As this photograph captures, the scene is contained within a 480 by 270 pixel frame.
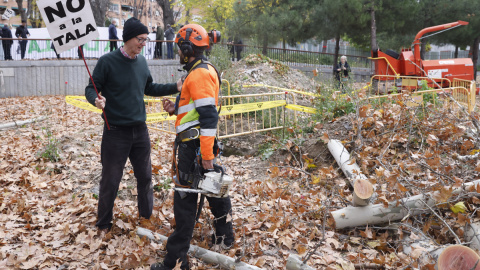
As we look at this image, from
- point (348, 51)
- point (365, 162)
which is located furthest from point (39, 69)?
point (348, 51)

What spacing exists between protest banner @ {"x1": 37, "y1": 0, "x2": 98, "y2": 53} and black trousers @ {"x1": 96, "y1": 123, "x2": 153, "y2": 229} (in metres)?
0.94

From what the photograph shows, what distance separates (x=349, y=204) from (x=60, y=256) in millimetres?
3029

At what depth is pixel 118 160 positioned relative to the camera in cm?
429

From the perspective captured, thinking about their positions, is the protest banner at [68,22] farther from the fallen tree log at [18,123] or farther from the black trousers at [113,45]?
the black trousers at [113,45]

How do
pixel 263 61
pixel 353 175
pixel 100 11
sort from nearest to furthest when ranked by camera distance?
pixel 353 175 → pixel 263 61 → pixel 100 11

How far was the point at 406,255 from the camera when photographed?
374 cm

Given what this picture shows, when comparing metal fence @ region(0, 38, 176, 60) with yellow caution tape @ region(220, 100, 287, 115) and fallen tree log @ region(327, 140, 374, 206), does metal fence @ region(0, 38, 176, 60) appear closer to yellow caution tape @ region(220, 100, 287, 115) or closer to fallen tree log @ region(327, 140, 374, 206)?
yellow caution tape @ region(220, 100, 287, 115)

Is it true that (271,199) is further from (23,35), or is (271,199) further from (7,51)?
(23,35)

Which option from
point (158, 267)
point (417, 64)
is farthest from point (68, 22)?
point (417, 64)

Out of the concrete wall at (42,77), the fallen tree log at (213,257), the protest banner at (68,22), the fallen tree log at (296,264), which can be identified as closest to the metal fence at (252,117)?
the protest banner at (68,22)

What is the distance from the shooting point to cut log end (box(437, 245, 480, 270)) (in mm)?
2986

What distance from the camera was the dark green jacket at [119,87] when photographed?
4.13 meters

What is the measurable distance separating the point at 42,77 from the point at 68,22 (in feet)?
44.5

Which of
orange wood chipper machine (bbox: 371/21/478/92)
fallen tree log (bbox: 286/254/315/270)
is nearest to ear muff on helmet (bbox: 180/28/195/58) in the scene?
fallen tree log (bbox: 286/254/315/270)
